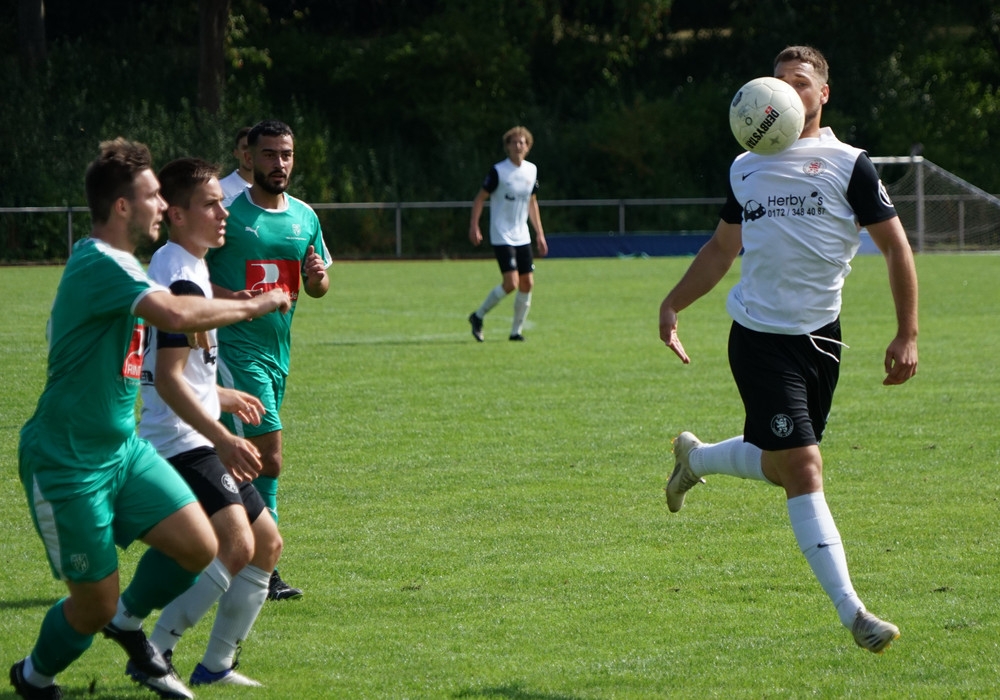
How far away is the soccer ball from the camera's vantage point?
192 inches

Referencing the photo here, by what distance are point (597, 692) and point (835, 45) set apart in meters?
40.9

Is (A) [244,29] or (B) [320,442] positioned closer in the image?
(B) [320,442]

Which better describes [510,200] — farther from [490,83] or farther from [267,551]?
[490,83]

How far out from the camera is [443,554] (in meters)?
6.03

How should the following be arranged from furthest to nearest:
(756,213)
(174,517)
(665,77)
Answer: (665,77)
(756,213)
(174,517)

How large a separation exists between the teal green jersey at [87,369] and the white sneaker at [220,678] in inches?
35.0

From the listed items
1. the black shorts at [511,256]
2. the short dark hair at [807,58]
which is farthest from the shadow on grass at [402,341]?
the short dark hair at [807,58]

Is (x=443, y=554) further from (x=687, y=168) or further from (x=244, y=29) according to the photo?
(x=244, y=29)

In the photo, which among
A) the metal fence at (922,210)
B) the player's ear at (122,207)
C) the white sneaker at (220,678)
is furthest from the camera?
the metal fence at (922,210)

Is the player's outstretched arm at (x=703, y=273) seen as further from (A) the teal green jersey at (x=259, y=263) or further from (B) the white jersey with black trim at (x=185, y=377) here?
(B) the white jersey with black trim at (x=185, y=377)

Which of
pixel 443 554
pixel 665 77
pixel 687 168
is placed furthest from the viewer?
pixel 665 77

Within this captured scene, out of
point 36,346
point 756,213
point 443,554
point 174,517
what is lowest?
point 36,346

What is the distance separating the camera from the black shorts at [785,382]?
4758 mm

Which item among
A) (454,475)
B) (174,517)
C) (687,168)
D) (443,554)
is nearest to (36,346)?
(454,475)
